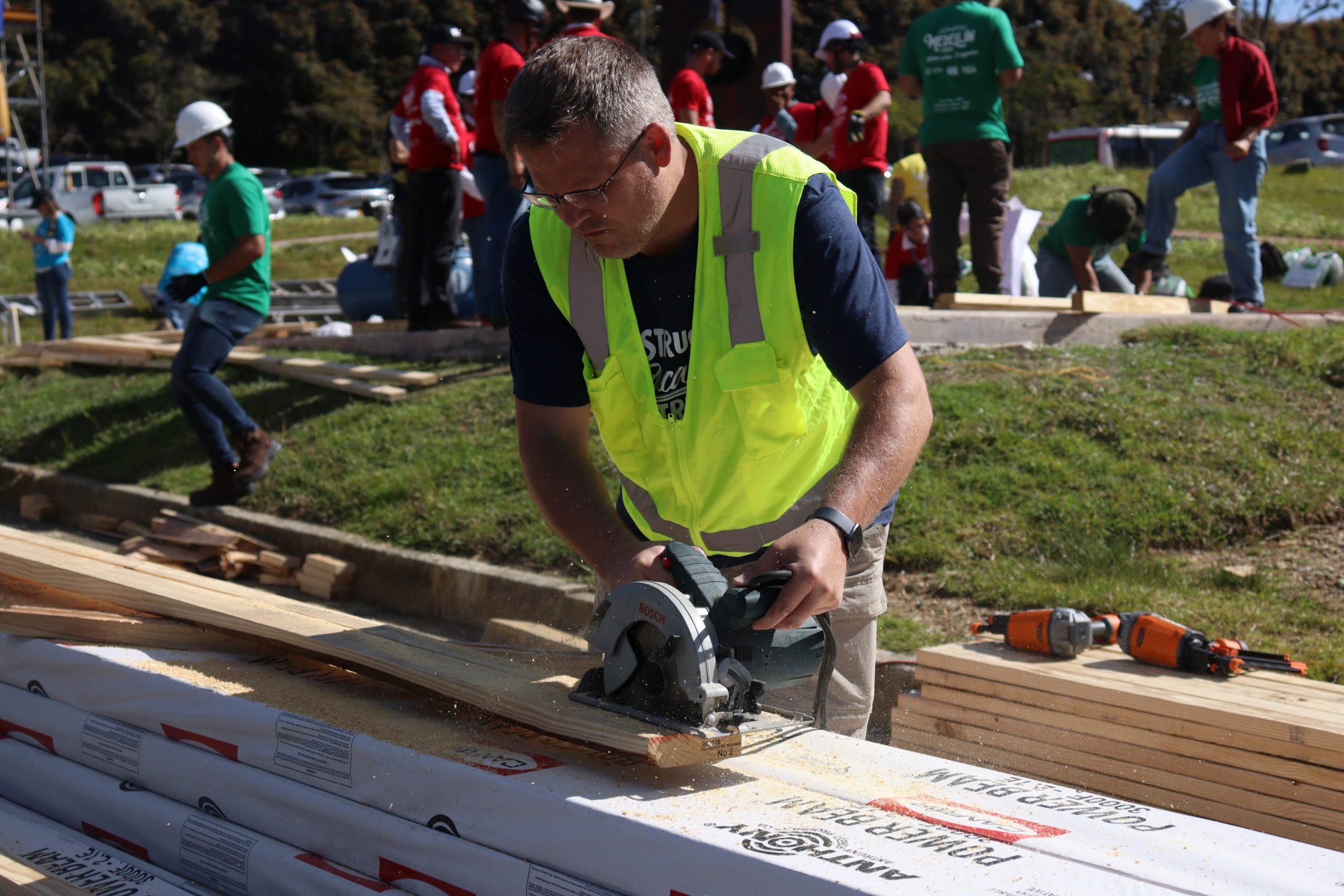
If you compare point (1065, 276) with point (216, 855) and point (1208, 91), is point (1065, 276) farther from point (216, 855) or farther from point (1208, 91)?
point (216, 855)

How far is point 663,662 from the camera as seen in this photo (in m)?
2.28

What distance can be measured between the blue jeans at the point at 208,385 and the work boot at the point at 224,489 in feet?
0.15

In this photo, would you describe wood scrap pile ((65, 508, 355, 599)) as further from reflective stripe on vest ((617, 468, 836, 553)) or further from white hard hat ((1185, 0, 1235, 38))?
white hard hat ((1185, 0, 1235, 38))

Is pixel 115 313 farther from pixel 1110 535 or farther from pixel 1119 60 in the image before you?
pixel 1119 60

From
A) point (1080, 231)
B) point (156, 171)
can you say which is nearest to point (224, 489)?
point (1080, 231)

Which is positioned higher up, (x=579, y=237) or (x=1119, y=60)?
(x=1119, y=60)

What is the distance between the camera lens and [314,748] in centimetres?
254

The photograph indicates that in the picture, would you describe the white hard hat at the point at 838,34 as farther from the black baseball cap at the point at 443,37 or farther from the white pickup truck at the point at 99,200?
the white pickup truck at the point at 99,200

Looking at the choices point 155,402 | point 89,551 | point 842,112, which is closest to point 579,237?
point 89,551

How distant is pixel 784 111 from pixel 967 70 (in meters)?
2.46

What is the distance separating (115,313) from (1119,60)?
161ft

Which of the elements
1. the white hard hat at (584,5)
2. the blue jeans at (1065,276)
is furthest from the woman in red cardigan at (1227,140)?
the white hard hat at (584,5)

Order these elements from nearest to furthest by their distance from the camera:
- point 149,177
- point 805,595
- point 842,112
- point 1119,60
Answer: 1. point 805,595
2. point 842,112
3. point 149,177
4. point 1119,60

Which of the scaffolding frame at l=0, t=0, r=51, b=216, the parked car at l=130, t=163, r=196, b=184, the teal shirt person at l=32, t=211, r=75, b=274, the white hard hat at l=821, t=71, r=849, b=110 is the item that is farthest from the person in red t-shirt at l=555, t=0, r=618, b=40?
the parked car at l=130, t=163, r=196, b=184
